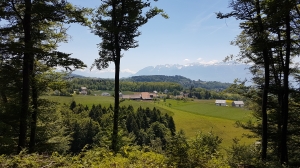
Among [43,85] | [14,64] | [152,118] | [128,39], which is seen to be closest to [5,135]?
[43,85]

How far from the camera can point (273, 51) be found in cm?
1034

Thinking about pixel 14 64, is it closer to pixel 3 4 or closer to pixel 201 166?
pixel 3 4

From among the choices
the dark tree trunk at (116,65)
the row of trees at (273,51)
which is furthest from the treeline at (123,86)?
the dark tree trunk at (116,65)

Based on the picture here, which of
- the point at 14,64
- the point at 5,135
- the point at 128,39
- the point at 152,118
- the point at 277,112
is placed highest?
the point at 128,39

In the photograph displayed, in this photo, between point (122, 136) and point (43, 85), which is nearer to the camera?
point (122, 136)

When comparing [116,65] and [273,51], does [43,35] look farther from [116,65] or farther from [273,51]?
[273,51]

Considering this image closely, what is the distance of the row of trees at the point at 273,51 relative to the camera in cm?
891

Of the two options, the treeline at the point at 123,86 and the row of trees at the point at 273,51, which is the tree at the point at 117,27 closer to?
the row of trees at the point at 273,51

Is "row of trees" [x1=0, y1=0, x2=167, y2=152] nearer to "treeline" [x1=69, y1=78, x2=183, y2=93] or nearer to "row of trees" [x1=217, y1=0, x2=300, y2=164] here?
"row of trees" [x1=217, y1=0, x2=300, y2=164]

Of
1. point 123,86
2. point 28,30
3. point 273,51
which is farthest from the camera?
point 123,86

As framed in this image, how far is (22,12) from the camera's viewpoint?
8094 mm

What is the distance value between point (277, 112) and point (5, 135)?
14.3m

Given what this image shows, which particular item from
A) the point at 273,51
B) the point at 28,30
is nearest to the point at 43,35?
the point at 28,30

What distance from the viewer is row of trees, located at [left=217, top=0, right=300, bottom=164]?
891 centimetres
